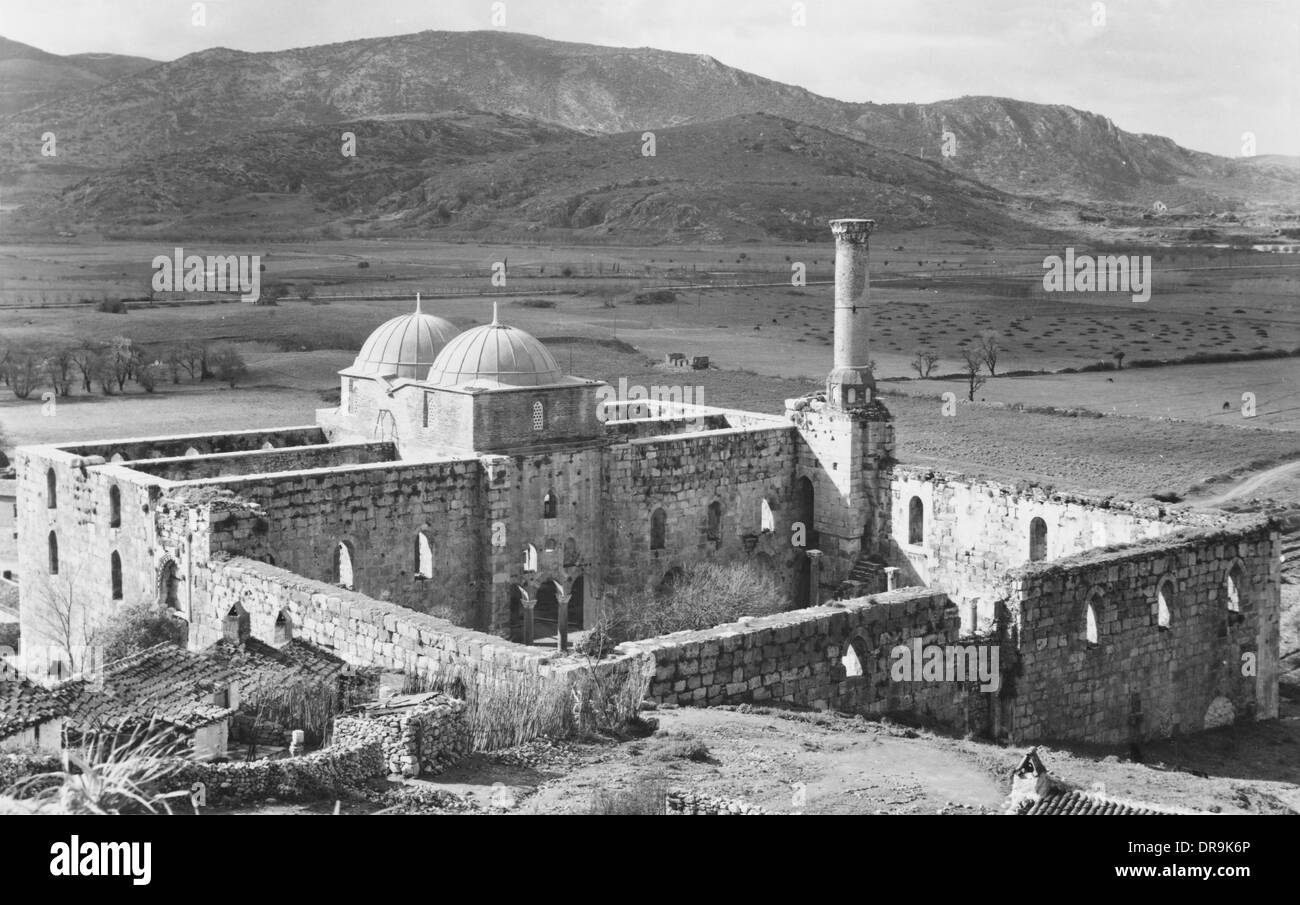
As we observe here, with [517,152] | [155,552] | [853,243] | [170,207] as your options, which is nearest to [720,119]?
[517,152]

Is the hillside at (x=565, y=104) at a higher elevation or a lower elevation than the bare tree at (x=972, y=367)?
higher

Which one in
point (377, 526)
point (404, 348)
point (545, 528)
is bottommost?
point (545, 528)

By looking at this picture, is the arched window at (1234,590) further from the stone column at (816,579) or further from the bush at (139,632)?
the bush at (139,632)

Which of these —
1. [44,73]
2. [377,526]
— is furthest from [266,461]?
[44,73]

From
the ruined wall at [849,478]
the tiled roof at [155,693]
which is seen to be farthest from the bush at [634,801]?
the ruined wall at [849,478]

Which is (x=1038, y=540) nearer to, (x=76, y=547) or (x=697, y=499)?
(x=697, y=499)
